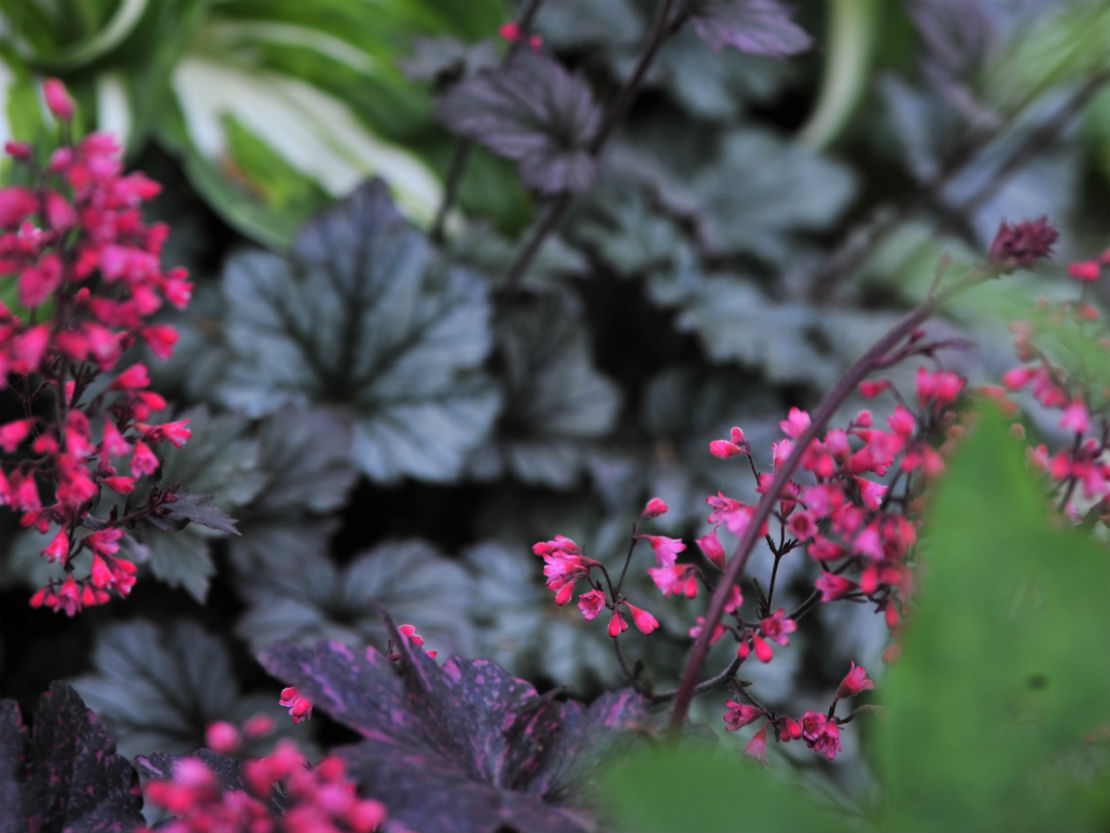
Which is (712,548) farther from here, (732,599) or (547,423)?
(547,423)

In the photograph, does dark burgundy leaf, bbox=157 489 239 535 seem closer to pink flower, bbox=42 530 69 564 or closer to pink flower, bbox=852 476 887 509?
pink flower, bbox=42 530 69 564

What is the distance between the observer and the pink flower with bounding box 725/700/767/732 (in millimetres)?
603

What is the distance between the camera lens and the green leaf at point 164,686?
972mm

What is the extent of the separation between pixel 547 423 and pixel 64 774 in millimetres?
885

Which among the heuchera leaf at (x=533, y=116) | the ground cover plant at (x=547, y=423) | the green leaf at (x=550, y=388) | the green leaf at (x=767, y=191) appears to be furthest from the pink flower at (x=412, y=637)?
the green leaf at (x=767, y=191)

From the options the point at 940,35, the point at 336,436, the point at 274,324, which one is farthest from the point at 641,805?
the point at 940,35

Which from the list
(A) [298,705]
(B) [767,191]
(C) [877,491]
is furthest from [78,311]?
(B) [767,191]

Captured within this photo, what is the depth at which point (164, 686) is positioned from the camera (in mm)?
1009

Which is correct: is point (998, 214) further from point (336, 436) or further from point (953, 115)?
point (336, 436)

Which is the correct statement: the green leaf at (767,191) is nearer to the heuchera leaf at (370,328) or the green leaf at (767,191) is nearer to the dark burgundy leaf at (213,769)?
the heuchera leaf at (370,328)

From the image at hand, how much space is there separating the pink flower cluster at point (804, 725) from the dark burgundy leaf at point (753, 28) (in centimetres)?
59

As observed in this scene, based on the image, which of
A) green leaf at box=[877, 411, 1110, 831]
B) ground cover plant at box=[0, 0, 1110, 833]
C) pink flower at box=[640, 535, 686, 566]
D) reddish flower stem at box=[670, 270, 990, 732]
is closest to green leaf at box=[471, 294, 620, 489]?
ground cover plant at box=[0, 0, 1110, 833]

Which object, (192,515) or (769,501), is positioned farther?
(192,515)

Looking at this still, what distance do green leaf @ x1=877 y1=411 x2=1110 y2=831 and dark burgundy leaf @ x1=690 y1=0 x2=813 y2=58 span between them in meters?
0.60
